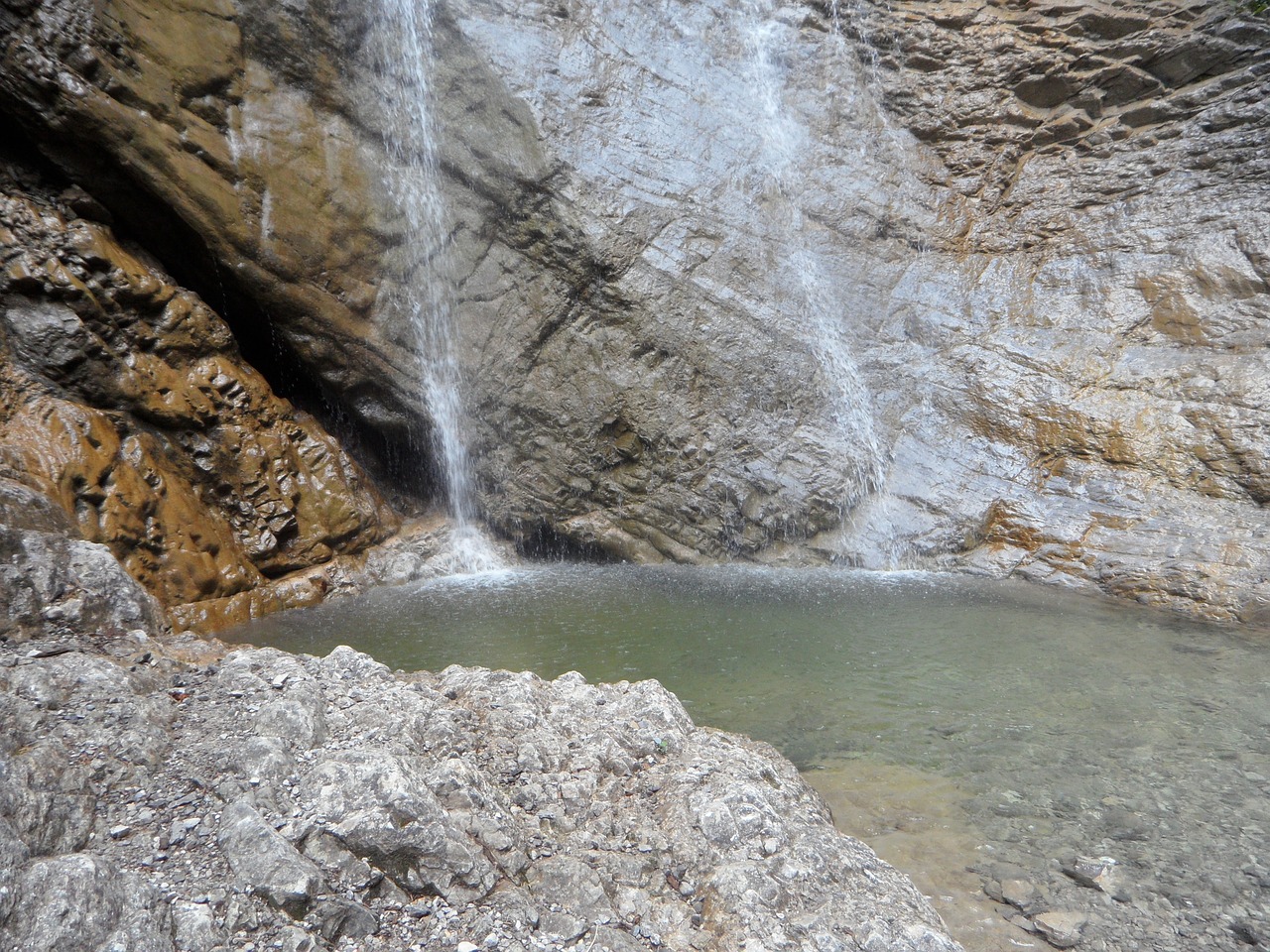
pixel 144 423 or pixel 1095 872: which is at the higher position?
pixel 144 423

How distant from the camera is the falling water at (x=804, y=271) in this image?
8.48m

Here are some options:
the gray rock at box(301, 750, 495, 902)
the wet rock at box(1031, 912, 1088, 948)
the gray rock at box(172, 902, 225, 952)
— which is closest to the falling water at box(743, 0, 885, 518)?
the wet rock at box(1031, 912, 1088, 948)

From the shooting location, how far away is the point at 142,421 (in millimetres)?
6645

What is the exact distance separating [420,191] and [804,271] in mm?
4329

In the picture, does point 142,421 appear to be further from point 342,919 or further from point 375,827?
point 342,919

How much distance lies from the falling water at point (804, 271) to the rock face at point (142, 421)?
5.41 m

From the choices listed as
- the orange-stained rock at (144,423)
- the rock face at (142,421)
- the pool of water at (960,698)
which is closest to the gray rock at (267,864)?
the pool of water at (960,698)

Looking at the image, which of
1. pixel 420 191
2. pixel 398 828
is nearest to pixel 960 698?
pixel 398 828

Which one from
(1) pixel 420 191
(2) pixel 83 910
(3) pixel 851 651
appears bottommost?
(3) pixel 851 651

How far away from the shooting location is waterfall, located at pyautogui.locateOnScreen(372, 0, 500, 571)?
809 cm

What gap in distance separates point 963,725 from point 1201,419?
16.2 ft

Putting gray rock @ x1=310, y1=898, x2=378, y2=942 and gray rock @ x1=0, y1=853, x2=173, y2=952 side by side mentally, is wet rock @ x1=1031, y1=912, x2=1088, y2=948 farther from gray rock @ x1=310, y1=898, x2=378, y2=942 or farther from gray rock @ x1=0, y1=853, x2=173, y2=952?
gray rock @ x1=0, y1=853, x2=173, y2=952

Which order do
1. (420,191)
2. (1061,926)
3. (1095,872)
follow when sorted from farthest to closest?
(420,191), (1095,872), (1061,926)

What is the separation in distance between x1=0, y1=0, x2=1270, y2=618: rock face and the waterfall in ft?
0.21
